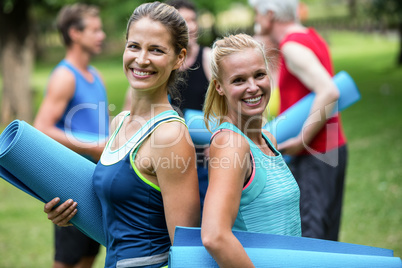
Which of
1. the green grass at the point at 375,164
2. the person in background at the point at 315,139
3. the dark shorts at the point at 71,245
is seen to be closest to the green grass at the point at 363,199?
the green grass at the point at 375,164

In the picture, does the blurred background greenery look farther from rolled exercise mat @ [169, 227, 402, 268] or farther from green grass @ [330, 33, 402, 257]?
rolled exercise mat @ [169, 227, 402, 268]

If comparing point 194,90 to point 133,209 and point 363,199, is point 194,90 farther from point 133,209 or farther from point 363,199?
point 363,199

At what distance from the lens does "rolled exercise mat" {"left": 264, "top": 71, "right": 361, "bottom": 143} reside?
3.29 meters

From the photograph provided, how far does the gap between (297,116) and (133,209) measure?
5.44 feet

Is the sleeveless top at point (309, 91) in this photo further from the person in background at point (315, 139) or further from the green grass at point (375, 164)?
the green grass at point (375, 164)

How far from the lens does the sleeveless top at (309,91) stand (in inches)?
133

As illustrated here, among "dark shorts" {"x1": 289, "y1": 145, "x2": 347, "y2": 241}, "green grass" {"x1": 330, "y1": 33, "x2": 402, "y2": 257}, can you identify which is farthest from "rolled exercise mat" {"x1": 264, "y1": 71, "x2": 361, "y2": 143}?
"green grass" {"x1": 330, "y1": 33, "x2": 402, "y2": 257}

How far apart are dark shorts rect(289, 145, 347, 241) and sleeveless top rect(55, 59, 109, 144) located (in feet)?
4.66

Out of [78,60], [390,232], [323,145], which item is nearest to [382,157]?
[390,232]

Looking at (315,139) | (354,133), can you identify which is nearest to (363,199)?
(315,139)

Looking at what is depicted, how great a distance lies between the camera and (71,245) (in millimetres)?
3504

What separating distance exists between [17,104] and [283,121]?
36.9 feet

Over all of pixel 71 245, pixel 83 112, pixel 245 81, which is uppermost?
pixel 245 81

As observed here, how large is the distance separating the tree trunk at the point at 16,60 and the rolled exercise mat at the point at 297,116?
10627mm
